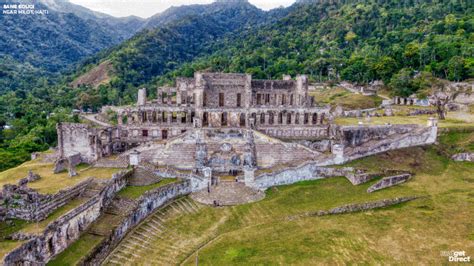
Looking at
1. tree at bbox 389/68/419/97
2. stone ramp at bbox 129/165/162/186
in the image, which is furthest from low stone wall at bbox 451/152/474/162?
stone ramp at bbox 129/165/162/186

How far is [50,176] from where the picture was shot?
41.1 metres

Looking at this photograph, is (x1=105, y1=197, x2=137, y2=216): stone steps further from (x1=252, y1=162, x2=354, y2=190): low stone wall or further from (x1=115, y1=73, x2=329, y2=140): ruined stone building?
(x1=115, y1=73, x2=329, y2=140): ruined stone building

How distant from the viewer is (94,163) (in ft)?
152

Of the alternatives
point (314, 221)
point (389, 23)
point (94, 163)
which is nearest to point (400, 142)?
point (314, 221)

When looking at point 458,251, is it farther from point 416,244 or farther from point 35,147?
point 35,147

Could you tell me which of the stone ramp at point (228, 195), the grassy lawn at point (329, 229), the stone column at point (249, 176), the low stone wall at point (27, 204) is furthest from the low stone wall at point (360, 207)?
the low stone wall at point (27, 204)

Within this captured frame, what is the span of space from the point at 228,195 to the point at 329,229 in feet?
35.3

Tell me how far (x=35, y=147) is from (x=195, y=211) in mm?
41010

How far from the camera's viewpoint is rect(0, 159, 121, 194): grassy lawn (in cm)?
3676

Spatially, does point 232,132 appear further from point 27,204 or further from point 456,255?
point 456,255

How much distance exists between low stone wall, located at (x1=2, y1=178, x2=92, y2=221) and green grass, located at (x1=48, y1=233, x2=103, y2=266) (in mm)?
3163

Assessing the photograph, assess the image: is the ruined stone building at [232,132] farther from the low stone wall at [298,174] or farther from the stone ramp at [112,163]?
the stone ramp at [112,163]

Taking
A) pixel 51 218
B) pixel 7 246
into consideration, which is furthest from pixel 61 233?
pixel 7 246

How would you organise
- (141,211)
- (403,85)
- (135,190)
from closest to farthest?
1. (141,211)
2. (135,190)
3. (403,85)
